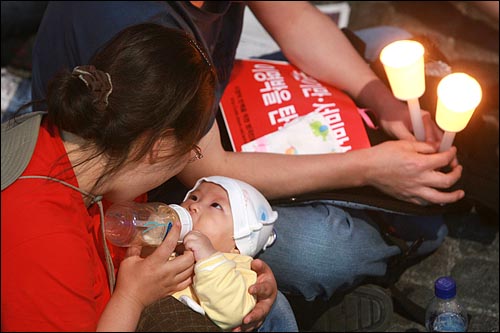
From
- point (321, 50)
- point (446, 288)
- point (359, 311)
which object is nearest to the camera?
point (446, 288)

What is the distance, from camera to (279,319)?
5.77 feet

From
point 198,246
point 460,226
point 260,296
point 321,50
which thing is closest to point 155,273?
point 198,246

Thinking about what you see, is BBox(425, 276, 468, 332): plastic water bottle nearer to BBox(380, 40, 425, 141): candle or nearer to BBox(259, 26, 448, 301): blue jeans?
BBox(259, 26, 448, 301): blue jeans

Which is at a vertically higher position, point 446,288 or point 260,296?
point 260,296

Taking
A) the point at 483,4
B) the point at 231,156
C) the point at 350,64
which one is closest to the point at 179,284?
the point at 231,156

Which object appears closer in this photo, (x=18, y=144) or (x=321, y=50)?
(x=18, y=144)

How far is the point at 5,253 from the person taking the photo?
4.08 ft

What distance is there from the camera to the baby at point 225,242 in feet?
5.00

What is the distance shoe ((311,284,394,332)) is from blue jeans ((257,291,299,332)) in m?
0.38

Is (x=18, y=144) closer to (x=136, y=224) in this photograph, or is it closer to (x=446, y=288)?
(x=136, y=224)

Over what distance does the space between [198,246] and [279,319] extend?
33 cm

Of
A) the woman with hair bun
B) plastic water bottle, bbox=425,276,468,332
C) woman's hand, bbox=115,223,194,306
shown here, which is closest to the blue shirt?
the woman with hair bun

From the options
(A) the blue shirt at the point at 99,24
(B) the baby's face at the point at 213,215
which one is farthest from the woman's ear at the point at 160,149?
(A) the blue shirt at the point at 99,24

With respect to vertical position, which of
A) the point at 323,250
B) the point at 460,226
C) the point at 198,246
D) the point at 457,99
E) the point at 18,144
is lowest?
the point at 460,226
